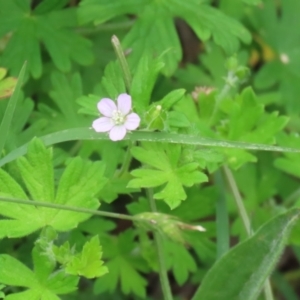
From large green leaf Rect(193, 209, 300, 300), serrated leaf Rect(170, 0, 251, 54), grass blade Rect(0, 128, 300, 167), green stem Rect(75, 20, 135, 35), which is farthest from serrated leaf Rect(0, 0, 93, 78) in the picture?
large green leaf Rect(193, 209, 300, 300)

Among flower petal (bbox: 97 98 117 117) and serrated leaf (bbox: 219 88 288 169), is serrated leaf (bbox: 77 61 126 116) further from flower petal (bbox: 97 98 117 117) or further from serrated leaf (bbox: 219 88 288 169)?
serrated leaf (bbox: 219 88 288 169)

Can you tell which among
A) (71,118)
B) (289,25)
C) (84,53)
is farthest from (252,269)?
(289,25)

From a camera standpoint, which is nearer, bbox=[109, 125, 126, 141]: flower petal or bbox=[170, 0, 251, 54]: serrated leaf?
bbox=[109, 125, 126, 141]: flower petal

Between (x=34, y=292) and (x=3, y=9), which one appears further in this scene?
(x=3, y=9)

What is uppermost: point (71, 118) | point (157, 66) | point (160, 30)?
point (160, 30)

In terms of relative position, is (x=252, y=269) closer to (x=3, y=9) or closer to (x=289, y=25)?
(x=3, y=9)
